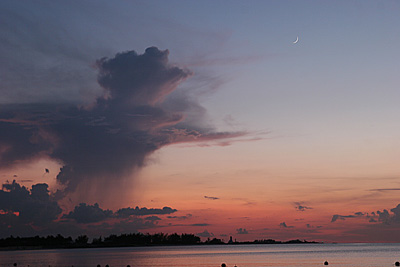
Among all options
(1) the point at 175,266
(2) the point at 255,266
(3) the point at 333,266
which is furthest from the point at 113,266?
(3) the point at 333,266

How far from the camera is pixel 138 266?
164 meters

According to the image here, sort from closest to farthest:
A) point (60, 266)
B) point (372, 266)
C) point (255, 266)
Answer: point (372, 266) → point (255, 266) → point (60, 266)

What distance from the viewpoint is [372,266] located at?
14388 centimetres

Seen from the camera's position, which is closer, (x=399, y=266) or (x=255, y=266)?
(x=399, y=266)

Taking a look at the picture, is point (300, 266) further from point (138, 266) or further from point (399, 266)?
point (138, 266)

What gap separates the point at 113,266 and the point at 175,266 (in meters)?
21.2

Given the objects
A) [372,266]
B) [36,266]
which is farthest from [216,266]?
[36,266]

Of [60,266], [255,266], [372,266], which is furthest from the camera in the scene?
[60,266]

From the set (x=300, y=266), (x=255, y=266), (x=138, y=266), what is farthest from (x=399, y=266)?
(x=138, y=266)

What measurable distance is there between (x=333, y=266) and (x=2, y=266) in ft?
380

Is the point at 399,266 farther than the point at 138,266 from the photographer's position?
No

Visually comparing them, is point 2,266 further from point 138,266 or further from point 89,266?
point 138,266

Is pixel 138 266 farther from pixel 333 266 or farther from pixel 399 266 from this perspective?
pixel 399 266

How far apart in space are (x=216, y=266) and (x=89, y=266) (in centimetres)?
4555
